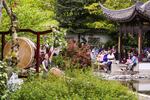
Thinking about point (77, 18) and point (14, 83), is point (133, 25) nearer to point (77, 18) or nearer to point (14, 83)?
point (77, 18)

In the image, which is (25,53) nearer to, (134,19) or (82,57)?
(82,57)

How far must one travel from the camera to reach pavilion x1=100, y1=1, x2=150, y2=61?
31438mm

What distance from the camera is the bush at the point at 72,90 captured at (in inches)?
359

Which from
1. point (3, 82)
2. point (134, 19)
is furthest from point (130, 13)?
point (3, 82)

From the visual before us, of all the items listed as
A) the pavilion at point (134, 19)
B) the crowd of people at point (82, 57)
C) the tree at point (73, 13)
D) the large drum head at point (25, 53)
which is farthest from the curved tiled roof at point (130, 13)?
the large drum head at point (25, 53)

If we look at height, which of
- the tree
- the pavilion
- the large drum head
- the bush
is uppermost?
the tree

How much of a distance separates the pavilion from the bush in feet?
69.2

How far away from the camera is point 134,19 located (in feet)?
109

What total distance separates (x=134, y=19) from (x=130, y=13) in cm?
75

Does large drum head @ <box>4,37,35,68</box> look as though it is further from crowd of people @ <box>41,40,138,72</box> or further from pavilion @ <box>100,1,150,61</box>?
pavilion @ <box>100,1,150,61</box>

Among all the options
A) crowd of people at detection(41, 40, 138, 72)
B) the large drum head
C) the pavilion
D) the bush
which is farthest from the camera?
the pavilion

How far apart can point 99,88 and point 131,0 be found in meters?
30.7

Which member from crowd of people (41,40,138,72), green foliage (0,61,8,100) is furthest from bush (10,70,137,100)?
crowd of people (41,40,138,72)

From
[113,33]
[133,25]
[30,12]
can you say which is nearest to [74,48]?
[30,12]
